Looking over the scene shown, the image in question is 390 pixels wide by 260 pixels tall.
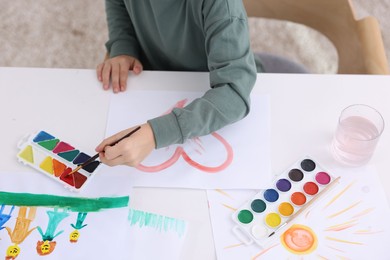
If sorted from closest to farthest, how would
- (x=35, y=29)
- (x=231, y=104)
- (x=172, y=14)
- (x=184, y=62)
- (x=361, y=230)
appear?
(x=361, y=230), (x=231, y=104), (x=172, y=14), (x=184, y=62), (x=35, y=29)

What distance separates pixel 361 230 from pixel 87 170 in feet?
1.47

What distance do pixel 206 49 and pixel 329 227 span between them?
0.39 metres

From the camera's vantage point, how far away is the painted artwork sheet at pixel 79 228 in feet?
2.26

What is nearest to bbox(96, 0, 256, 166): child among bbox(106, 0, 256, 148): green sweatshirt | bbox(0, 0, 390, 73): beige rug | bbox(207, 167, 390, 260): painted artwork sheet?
bbox(106, 0, 256, 148): green sweatshirt

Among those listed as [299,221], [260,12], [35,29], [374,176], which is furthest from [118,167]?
[35,29]

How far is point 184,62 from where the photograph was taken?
102 centimetres

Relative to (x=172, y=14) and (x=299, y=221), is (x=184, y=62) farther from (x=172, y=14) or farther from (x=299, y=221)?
(x=299, y=221)

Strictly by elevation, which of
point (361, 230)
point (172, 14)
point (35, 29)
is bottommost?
point (35, 29)

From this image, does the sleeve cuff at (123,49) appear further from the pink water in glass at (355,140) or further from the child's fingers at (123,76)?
Result: the pink water in glass at (355,140)

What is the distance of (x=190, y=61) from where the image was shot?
101 centimetres

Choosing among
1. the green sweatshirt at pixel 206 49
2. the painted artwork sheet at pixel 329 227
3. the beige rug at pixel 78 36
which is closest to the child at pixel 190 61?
the green sweatshirt at pixel 206 49

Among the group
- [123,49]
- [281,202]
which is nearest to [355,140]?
[281,202]

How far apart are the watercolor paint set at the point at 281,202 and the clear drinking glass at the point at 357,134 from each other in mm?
48

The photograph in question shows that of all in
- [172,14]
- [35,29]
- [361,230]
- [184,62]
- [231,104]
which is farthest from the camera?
[35,29]
